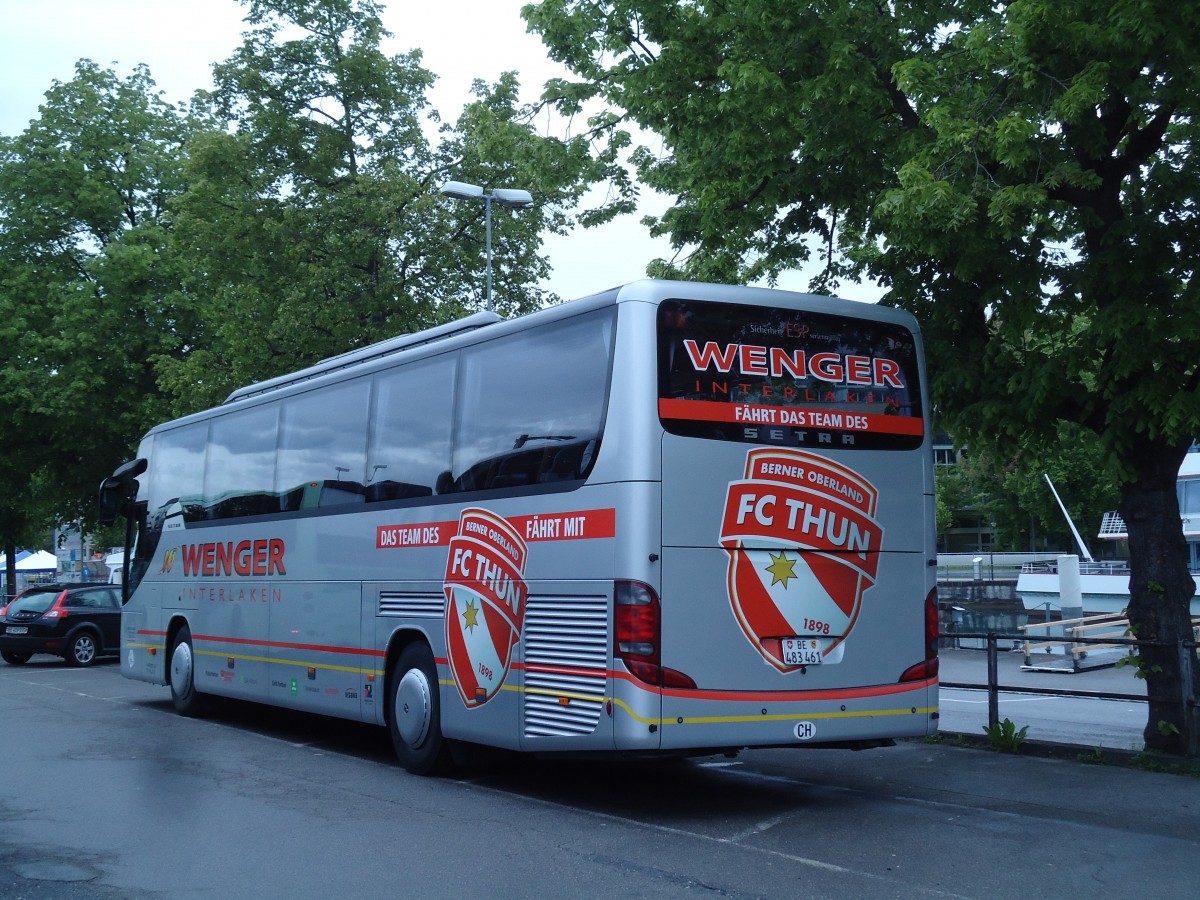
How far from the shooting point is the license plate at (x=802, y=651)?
9312 mm

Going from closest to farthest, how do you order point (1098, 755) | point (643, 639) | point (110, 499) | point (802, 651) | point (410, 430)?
point (643, 639) → point (802, 651) → point (1098, 755) → point (410, 430) → point (110, 499)

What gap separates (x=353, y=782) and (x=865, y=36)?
8.22 m

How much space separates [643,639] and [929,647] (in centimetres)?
258

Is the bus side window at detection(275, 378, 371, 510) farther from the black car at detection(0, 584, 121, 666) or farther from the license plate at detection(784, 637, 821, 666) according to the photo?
the black car at detection(0, 584, 121, 666)

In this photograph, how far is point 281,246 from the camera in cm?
2742

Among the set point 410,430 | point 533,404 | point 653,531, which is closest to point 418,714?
point 410,430

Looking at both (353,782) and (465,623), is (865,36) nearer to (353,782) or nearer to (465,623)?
(465,623)

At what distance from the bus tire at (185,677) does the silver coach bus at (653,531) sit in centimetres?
519

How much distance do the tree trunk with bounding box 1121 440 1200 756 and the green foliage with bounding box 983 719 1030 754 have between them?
1100 mm

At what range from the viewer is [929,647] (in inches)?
396

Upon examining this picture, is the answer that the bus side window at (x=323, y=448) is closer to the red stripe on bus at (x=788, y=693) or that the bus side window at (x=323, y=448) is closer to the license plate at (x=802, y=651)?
the red stripe on bus at (x=788, y=693)

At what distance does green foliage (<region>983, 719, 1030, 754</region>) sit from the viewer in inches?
481

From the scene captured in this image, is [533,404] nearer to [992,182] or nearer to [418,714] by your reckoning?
[418,714]

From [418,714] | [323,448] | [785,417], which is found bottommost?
[418,714]
